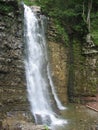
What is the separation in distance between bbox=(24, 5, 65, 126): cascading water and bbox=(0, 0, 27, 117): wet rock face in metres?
0.73

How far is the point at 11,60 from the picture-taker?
756 inches

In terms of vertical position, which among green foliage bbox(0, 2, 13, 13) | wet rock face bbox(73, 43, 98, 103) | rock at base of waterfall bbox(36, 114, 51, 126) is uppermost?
green foliage bbox(0, 2, 13, 13)

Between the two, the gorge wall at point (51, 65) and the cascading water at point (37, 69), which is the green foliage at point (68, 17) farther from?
the cascading water at point (37, 69)

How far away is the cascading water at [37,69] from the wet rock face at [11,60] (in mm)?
730

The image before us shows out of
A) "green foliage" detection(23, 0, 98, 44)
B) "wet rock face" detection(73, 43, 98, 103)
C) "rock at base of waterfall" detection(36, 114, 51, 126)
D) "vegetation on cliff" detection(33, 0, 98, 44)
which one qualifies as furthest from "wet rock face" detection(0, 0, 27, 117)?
"wet rock face" detection(73, 43, 98, 103)

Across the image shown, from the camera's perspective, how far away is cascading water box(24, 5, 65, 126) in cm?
1958

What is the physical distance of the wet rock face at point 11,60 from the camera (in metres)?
18.7

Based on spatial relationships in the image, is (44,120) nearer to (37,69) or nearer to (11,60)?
(11,60)

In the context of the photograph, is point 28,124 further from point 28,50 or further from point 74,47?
point 74,47

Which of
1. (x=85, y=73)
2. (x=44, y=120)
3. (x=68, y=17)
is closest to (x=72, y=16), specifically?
(x=68, y=17)

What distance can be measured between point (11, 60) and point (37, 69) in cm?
247

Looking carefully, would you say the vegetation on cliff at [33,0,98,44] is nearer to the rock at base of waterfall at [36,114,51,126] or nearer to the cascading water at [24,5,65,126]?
the cascading water at [24,5,65,126]

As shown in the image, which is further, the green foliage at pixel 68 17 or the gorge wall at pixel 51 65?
the green foliage at pixel 68 17

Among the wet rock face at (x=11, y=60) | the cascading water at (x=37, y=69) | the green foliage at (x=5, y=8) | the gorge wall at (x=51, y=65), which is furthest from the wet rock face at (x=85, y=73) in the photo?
the green foliage at (x=5, y=8)
